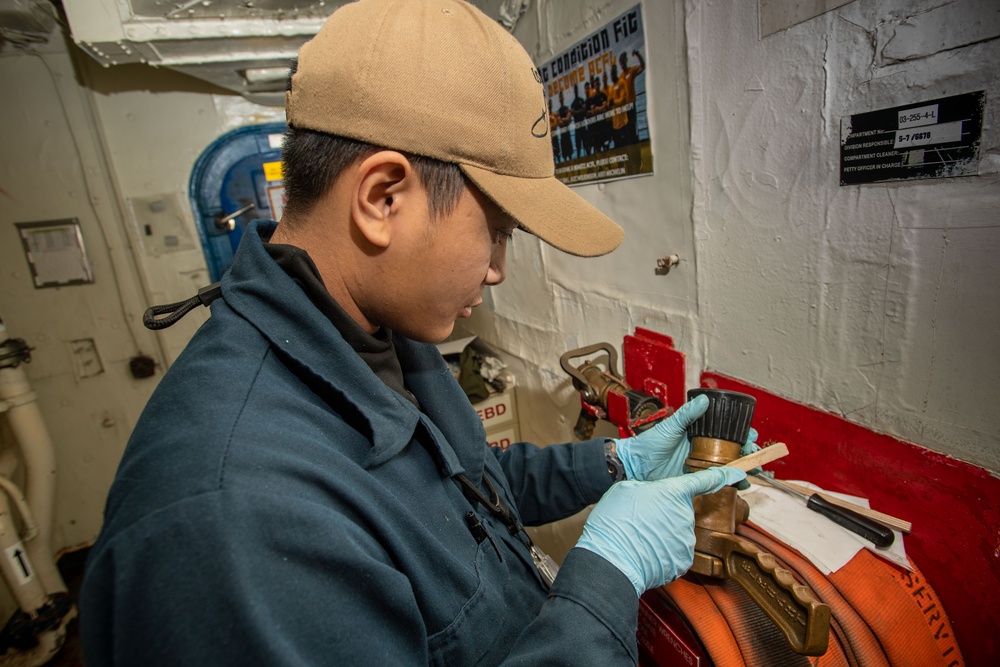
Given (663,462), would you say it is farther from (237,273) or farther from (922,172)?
(237,273)

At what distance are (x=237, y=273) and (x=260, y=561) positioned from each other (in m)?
0.40

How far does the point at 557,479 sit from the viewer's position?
1.13 meters

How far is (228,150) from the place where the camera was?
2.70m

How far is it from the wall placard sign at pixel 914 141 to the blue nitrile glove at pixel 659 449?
544 millimetres

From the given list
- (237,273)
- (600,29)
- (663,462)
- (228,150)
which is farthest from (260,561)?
(228,150)

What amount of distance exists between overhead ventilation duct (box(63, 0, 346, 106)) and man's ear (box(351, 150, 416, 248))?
179cm

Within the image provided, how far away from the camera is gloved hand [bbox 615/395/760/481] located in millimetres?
1077

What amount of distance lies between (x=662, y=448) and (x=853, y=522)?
379mm

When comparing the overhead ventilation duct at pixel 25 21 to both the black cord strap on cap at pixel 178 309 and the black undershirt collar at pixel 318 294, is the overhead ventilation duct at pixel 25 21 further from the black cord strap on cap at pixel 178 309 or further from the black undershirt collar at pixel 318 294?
the black undershirt collar at pixel 318 294

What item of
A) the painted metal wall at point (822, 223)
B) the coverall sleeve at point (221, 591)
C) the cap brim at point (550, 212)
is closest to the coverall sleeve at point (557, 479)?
the painted metal wall at point (822, 223)

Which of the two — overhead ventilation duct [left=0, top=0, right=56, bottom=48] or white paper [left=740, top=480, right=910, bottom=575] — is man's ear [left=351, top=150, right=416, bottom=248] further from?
overhead ventilation duct [left=0, top=0, right=56, bottom=48]

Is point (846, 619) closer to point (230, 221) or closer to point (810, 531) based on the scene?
point (810, 531)

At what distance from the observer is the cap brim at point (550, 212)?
0.65 m

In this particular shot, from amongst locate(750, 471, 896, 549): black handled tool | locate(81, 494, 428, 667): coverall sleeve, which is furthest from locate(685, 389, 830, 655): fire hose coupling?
locate(81, 494, 428, 667): coverall sleeve
